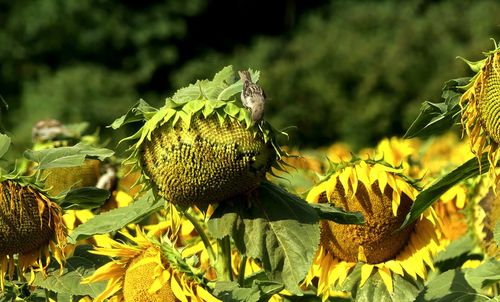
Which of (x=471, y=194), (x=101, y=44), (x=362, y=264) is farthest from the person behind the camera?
(x=101, y=44)

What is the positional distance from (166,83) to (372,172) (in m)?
15.9

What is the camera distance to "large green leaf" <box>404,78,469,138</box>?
2162mm

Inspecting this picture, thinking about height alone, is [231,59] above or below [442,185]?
below

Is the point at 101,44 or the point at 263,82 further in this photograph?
the point at 101,44

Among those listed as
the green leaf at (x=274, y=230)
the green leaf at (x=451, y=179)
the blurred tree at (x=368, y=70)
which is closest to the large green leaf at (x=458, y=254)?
the green leaf at (x=451, y=179)

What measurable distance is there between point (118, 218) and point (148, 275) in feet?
0.73

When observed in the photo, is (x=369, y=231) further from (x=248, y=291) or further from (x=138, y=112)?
(x=138, y=112)

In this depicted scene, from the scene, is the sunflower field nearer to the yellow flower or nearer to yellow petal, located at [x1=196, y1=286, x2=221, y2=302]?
yellow petal, located at [x1=196, y1=286, x2=221, y2=302]

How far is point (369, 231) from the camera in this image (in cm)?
258

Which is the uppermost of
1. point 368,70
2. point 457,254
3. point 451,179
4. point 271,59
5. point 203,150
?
point 203,150

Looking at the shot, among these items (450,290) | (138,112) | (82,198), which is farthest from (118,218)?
(450,290)

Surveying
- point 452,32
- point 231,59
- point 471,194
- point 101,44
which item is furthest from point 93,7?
point 471,194

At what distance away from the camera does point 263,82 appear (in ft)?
51.1

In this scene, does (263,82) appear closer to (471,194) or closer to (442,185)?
(471,194)
